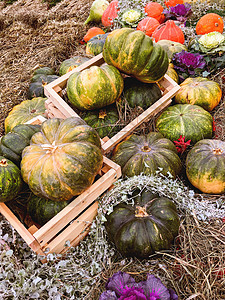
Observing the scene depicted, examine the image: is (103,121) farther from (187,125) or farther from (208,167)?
(208,167)

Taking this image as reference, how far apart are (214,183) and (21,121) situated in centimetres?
271

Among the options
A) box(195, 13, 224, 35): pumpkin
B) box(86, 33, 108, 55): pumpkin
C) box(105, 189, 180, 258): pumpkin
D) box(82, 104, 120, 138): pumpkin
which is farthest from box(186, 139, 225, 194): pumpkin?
box(195, 13, 224, 35): pumpkin

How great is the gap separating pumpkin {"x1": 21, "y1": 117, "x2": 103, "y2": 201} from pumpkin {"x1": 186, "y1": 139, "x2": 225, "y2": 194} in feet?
3.95

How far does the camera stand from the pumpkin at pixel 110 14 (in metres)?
6.29

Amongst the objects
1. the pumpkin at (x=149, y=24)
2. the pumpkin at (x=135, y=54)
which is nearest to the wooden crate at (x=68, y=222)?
the pumpkin at (x=135, y=54)

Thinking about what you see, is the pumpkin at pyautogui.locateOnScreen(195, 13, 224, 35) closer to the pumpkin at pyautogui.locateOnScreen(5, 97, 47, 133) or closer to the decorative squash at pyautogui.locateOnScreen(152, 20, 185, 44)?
the decorative squash at pyautogui.locateOnScreen(152, 20, 185, 44)

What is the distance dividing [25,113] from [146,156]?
81.1 inches

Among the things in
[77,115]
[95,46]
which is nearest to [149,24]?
[95,46]

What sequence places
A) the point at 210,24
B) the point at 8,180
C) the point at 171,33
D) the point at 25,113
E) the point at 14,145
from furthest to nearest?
the point at 210,24 < the point at 171,33 < the point at 25,113 < the point at 14,145 < the point at 8,180

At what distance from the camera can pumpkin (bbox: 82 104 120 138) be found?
3.39m

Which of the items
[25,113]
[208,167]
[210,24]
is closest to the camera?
[208,167]

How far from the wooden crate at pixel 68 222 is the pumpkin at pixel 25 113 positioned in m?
1.64

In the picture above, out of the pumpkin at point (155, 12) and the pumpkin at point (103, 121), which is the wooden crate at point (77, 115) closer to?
the pumpkin at point (103, 121)

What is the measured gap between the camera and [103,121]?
11.2 feet
